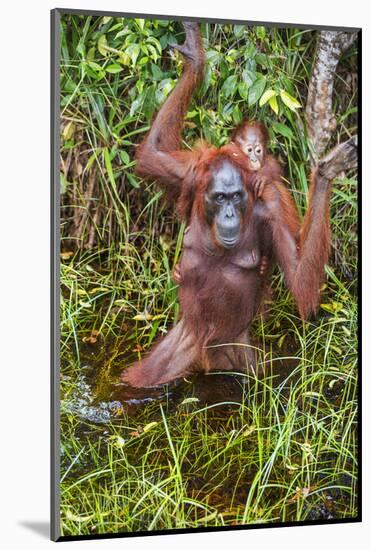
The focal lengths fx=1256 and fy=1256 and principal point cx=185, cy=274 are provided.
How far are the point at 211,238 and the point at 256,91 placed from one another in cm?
60

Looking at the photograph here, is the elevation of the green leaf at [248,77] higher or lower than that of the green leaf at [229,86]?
higher

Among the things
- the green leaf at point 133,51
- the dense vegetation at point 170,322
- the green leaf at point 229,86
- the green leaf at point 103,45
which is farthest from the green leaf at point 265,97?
the green leaf at point 103,45

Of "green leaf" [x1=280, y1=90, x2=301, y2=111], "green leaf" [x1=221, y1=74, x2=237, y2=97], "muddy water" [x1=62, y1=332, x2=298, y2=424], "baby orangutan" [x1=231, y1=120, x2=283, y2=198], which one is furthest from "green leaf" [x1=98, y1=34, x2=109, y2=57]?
"muddy water" [x1=62, y1=332, x2=298, y2=424]

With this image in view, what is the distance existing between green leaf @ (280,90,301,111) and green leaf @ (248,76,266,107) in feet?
0.30

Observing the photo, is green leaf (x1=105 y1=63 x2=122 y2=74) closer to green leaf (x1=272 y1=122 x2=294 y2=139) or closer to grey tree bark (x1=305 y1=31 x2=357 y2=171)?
green leaf (x1=272 y1=122 x2=294 y2=139)

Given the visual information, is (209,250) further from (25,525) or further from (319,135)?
(25,525)

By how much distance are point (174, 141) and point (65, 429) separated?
1.15 m

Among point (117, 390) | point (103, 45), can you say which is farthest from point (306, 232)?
point (103, 45)

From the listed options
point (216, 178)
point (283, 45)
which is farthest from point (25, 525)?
point (283, 45)

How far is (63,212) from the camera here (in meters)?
4.60

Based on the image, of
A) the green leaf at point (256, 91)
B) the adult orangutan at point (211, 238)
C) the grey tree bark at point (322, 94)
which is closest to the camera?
the adult orangutan at point (211, 238)

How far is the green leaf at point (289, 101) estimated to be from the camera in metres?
4.89

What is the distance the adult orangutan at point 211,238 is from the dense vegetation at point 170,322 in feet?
0.18

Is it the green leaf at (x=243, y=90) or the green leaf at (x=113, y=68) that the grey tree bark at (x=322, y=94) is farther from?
the green leaf at (x=113, y=68)
